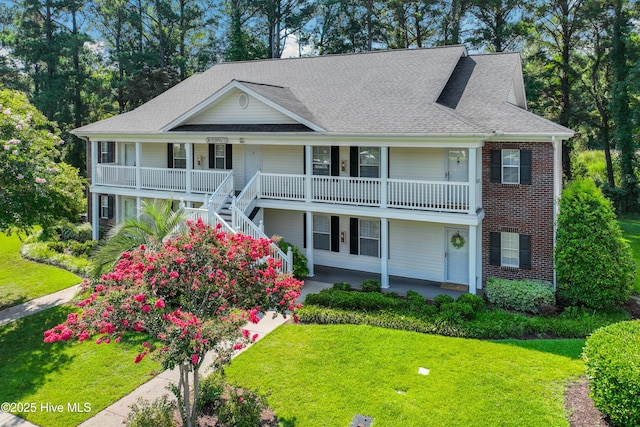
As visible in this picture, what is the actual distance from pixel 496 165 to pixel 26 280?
58.2 feet

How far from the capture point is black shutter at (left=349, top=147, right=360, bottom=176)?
60.0ft

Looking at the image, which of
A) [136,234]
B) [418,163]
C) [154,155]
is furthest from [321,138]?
[154,155]

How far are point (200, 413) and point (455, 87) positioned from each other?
605 inches

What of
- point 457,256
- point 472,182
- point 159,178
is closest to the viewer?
point 472,182

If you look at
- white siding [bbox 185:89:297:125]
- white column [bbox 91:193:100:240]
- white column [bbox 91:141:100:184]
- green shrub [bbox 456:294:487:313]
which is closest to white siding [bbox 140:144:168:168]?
white column [bbox 91:141:100:184]

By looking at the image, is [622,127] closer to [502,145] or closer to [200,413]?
[502,145]

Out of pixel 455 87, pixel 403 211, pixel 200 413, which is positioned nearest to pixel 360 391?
pixel 200 413

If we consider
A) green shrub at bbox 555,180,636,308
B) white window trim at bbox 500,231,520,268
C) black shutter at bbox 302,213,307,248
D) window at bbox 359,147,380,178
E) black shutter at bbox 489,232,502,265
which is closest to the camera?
green shrub at bbox 555,180,636,308

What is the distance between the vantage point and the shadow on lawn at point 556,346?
435 inches

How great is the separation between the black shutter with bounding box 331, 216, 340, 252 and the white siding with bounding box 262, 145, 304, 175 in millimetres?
2415

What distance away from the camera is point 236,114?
1953cm

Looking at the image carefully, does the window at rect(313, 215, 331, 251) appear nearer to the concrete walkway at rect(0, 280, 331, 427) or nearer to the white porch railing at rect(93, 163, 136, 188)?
the concrete walkway at rect(0, 280, 331, 427)

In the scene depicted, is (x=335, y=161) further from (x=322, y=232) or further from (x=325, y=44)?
(x=325, y=44)

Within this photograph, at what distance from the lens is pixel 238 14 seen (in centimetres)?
4425
